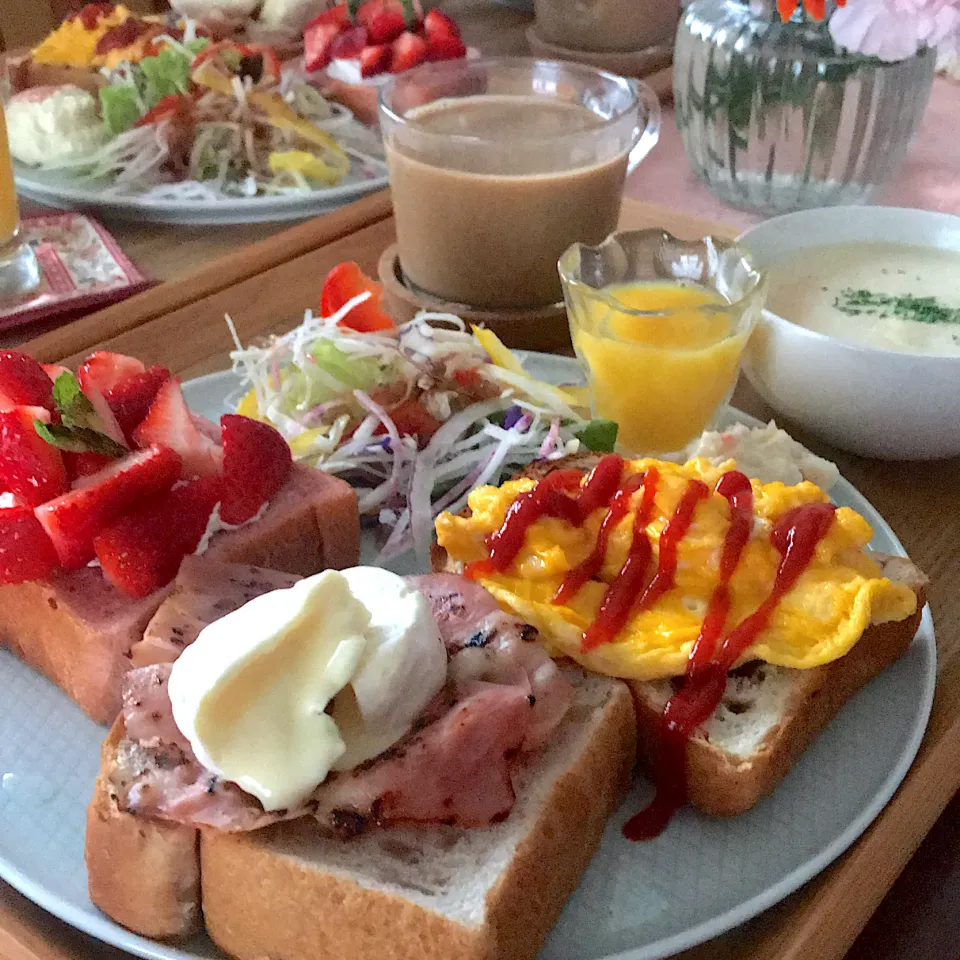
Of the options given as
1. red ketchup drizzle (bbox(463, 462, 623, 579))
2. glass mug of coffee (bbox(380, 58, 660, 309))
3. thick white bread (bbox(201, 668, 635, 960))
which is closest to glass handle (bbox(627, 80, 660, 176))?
glass mug of coffee (bbox(380, 58, 660, 309))

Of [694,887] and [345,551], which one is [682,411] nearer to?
[345,551]

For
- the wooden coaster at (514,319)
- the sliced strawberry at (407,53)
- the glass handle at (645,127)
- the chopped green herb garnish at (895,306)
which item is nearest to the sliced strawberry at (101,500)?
the wooden coaster at (514,319)

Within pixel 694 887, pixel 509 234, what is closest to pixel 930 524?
pixel 694 887

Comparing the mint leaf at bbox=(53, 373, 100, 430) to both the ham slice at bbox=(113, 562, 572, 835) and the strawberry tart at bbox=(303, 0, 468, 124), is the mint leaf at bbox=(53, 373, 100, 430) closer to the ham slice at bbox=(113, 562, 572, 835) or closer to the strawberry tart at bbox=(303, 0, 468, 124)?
the ham slice at bbox=(113, 562, 572, 835)

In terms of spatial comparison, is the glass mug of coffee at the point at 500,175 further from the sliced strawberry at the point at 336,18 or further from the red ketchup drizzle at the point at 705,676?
the sliced strawberry at the point at 336,18

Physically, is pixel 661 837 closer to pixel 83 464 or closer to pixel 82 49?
pixel 83 464

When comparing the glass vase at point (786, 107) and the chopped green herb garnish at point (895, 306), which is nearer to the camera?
the chopped green herb garnish at point (895, 306)
